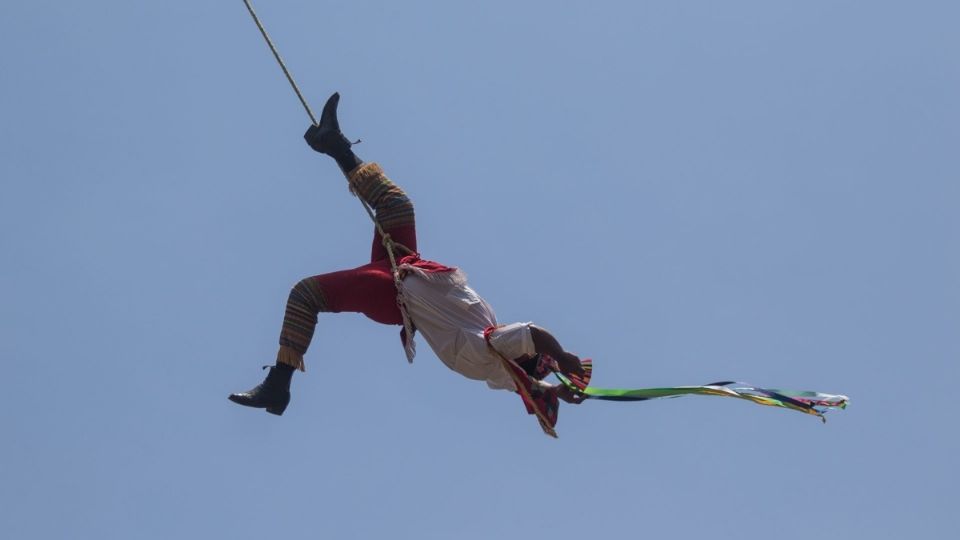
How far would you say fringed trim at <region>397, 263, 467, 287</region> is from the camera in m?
9.58

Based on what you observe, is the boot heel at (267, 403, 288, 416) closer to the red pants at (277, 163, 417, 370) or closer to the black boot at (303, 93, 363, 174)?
the red pants at (277, 163, 417, 370)

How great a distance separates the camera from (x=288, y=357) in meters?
9.62

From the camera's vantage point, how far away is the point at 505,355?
373 inches

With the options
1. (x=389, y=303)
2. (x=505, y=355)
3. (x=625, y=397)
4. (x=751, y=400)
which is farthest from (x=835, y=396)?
(x=389, y=303)

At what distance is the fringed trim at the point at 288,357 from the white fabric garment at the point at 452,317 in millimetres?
671

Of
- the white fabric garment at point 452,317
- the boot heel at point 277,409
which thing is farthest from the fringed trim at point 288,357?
the white fabric garment at point 452,317

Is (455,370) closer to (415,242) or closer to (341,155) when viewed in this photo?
(415,242)

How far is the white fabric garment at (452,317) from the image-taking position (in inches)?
374

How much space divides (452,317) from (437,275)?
247 mm

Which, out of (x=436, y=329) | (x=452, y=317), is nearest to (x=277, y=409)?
(x=436, y=329)

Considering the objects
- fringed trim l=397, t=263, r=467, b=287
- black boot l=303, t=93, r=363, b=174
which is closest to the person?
fringed trim l=397, t=263, r=467, b=287

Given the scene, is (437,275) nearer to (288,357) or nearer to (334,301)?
(334,301)

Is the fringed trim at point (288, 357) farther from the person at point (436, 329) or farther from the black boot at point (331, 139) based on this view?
the black boot at point (331, 139)

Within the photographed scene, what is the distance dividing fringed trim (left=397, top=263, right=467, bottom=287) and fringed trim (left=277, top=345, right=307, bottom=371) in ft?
2.43
